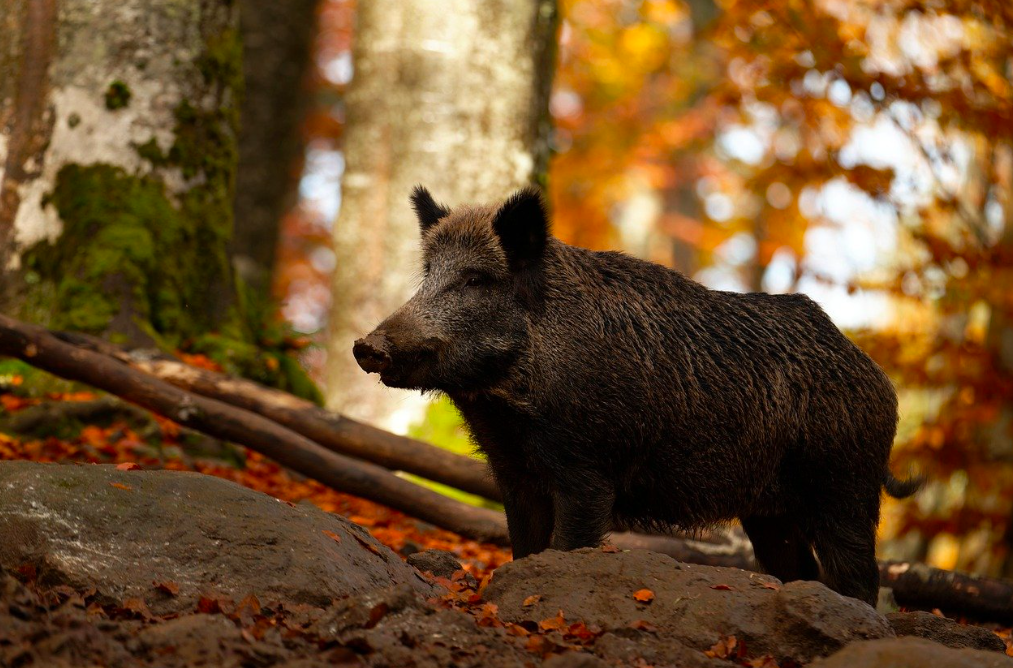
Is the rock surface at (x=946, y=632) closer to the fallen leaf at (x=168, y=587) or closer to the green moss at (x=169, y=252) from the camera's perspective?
the fallen leaf at (x=168, y=587)

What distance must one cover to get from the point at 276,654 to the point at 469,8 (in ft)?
25.5

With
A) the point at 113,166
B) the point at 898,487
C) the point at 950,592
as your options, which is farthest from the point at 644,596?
the point at 113,166

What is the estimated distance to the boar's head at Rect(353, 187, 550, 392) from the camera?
5332 mm

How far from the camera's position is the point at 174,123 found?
27.4 feet

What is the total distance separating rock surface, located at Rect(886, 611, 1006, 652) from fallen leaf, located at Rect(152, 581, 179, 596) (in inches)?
116

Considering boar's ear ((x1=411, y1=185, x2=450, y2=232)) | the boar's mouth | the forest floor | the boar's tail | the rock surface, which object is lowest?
the forest floor

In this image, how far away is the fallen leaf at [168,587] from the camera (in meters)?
3.82

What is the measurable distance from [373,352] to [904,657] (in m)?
2.60

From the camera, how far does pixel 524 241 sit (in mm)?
5629

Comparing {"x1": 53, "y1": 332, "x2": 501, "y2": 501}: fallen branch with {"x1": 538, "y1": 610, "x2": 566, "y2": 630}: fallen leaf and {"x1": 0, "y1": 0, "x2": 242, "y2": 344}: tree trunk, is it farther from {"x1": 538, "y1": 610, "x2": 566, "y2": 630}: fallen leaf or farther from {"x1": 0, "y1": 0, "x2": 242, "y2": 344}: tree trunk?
{"x1": 538, "y1": 610, "x2": 566, "y2": 630}: fallen leaf

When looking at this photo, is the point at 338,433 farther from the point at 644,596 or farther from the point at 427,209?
the point at 644,596

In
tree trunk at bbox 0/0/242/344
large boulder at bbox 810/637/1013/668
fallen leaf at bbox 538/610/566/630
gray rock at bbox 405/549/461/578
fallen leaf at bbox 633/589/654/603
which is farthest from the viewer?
tree trunk at bbox 0/0/242/344

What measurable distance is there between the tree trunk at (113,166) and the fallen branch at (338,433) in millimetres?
821

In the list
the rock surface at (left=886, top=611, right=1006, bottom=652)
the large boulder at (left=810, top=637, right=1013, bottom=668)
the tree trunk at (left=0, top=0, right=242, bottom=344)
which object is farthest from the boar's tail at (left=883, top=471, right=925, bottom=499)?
the tree trunk at (left=0, top=0, right=242, bottom=344)
